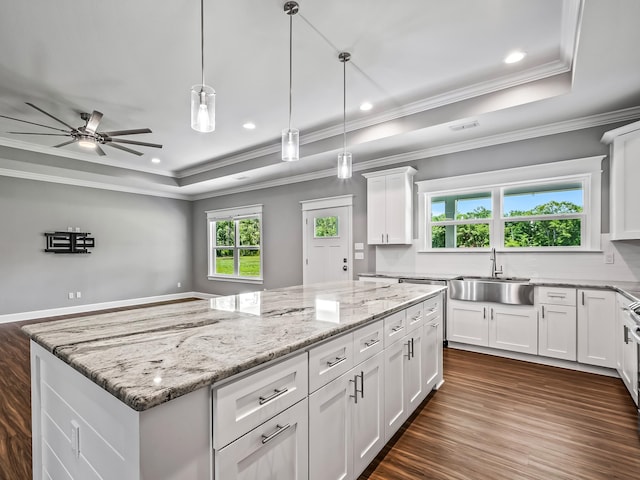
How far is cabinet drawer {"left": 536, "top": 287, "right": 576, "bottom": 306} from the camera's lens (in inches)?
126

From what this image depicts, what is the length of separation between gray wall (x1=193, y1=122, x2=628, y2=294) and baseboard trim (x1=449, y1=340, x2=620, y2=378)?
1.45 meters

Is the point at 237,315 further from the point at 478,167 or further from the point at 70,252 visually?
the point at 70,252

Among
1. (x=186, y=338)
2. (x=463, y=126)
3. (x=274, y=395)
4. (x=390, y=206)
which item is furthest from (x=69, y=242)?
(x=463, y=126)

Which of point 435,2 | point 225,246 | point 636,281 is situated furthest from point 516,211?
point 225,246

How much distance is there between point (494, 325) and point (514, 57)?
8.99ft

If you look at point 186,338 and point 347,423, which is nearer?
point 186,338

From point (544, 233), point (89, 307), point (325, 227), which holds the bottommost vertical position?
point (89, 307)

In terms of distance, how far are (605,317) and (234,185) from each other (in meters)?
6.30

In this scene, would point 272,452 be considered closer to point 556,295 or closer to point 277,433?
point 277,433

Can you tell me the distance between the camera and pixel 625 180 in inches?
118

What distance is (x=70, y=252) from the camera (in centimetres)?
599

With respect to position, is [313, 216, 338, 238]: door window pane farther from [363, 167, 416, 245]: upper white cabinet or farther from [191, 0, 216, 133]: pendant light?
[191, 0, 216, 133]: pendant light

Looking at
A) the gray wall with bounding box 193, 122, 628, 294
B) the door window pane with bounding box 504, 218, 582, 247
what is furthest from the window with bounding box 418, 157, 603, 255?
the gray wall with bounding box 193, 122, 628, 294

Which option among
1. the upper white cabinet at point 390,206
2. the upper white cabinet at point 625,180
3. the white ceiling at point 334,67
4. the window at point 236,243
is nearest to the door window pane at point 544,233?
the upper white cabinet at point 625,180
